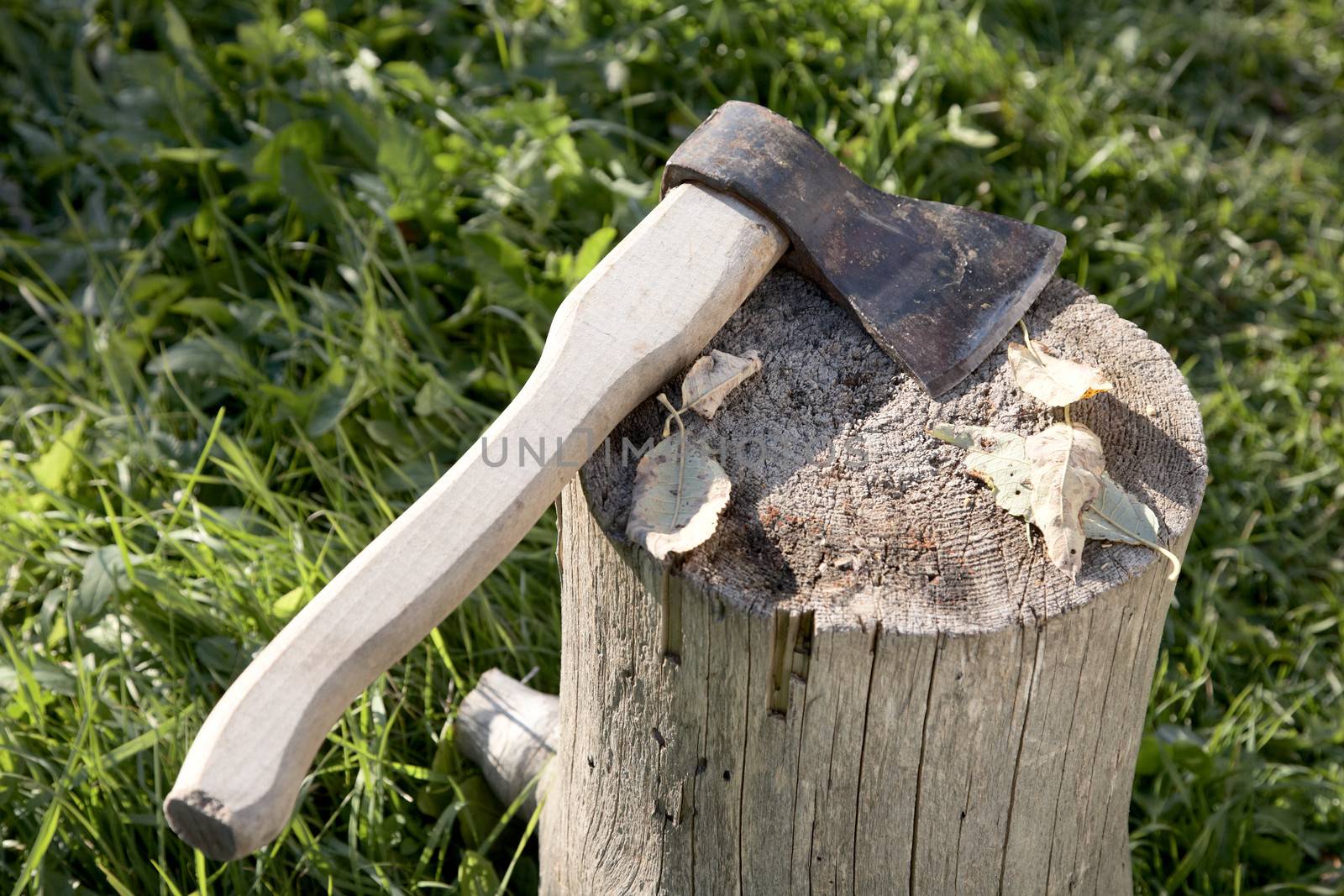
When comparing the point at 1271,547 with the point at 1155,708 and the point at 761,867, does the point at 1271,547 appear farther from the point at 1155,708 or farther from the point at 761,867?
the point at 761,867

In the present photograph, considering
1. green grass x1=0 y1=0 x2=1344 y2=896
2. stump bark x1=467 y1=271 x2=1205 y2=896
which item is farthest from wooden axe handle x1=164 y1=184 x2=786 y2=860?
green grass x1=0 y1=0 x2=1344 y2=896

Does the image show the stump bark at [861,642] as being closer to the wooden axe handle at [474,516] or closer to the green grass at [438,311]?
the wooden axe handle at [474,516]

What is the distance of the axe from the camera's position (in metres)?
1.10

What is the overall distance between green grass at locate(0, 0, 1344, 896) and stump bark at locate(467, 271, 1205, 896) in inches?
22.9

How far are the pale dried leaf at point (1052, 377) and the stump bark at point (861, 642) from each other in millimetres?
27

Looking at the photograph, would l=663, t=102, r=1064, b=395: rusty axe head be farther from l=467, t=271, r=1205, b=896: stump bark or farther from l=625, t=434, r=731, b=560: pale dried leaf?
l=625, t=434, r=731, b=560: pale dried leaf

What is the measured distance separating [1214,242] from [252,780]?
3172 millimetres

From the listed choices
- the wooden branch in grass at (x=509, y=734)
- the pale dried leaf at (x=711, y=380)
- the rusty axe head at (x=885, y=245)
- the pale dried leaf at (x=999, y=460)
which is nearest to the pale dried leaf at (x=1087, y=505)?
the pale dried leaf at (x=999, y=460)

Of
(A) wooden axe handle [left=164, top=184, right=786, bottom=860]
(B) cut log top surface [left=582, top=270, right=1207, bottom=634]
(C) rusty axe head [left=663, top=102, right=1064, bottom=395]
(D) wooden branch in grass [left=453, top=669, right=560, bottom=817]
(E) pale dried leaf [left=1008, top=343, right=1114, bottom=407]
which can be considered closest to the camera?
(A) wooden axe handle [left=164, top=184, right=786, bottom=860]

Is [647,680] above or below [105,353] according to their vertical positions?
above

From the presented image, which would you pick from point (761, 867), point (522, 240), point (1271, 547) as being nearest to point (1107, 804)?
point (761, 867)

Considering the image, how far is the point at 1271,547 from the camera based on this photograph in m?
2.72

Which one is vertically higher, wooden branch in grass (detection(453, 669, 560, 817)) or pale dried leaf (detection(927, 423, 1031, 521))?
pale dried leaf (detection(927, 423, 1031, 521))

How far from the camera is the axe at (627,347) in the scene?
110 cm
